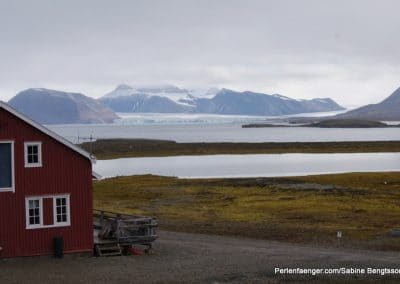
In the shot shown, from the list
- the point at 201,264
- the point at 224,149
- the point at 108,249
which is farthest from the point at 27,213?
the point at 224,149

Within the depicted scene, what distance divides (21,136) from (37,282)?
8.89 m

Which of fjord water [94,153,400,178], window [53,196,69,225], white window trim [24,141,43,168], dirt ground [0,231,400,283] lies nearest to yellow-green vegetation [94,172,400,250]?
dirt ground [0,231,400,283]

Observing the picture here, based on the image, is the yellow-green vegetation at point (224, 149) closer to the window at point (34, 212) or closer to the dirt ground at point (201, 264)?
the dirt ground at point (201, 264)

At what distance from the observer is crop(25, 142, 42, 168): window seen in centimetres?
3425

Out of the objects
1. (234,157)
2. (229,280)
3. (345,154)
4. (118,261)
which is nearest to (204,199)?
(118,261)

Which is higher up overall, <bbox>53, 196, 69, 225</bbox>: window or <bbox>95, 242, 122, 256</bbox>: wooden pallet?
<bbox>53, 196, 69, 225</bbox>: window

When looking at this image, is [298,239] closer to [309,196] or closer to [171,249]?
[171,249]

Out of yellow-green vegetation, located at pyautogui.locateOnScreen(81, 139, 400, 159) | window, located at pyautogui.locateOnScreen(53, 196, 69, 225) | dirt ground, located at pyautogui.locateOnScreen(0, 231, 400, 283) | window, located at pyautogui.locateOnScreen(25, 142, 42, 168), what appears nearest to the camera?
dirt ground, located at pyautogui.locateOnScreen(0, 231, 400, 283)

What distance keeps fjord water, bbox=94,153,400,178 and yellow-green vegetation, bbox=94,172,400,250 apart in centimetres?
1397

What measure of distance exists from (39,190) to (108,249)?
510 centimetres

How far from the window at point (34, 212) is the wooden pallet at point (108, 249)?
3.52 meters

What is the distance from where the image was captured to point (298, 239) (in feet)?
139

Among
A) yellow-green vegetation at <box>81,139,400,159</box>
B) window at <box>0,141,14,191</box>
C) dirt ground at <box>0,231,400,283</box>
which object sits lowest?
dirt ground at <box>0,231,400,283</box>

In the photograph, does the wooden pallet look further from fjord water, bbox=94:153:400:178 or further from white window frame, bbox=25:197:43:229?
fjord water, bbox=94:153:400:178
